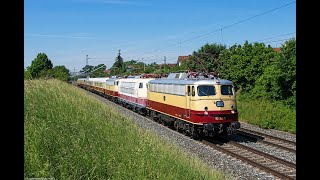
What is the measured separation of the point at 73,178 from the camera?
5.89 metres

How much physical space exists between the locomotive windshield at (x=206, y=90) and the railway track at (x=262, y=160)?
232 centimetres

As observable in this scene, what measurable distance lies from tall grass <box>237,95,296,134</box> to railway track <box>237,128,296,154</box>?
103 inches

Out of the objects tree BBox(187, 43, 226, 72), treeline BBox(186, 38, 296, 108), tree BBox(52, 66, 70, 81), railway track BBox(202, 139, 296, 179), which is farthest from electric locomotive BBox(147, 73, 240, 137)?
tree BBox(187, 43, 226, 72)

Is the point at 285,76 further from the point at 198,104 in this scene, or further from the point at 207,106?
the point at 198,104

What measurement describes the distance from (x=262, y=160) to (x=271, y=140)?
461 cm

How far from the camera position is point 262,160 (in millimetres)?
13219

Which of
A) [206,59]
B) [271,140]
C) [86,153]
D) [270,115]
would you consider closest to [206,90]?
[271,140]

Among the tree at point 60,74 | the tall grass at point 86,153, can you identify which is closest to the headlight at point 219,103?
Result: the tall grass at point 86,153

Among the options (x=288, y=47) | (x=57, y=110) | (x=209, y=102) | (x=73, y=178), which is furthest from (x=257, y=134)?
(x=73, y=178)

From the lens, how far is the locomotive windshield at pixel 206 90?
1669 cm

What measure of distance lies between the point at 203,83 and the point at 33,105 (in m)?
8.86

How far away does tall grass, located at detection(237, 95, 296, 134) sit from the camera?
2144 cm

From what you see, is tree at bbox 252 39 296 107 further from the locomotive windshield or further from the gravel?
the locomotive windshield
